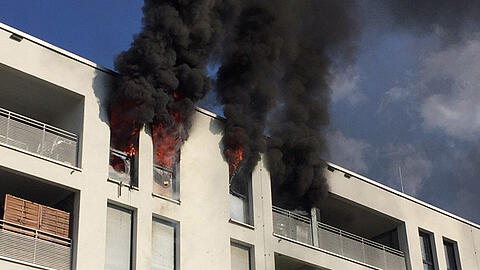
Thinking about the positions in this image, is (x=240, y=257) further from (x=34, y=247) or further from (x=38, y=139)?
(x=38, y=139)

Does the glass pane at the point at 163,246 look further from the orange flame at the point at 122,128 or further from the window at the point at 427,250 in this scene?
the window at the point at 427,250

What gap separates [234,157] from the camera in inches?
1156

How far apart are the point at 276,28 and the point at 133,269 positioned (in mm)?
13387

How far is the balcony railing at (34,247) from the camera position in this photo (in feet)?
74.3

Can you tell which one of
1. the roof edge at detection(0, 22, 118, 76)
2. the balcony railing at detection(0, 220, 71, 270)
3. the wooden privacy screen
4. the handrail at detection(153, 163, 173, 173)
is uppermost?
the roof edge at detection(0, 22, 118, 76)

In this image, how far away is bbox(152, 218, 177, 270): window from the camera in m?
25.8

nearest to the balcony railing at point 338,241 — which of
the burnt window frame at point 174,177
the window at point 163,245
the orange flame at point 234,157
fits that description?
the orange flame at point 234,157

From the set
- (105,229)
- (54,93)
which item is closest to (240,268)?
(105,229)

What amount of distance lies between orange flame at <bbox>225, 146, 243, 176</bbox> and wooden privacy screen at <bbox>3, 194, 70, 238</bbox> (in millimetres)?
6562

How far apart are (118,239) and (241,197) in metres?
5.50

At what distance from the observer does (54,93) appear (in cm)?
2591

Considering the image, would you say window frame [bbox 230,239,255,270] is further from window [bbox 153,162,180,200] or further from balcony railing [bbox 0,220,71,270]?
balcony railing [bbox 0,220,71,270]

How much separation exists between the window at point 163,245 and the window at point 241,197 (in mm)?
2672

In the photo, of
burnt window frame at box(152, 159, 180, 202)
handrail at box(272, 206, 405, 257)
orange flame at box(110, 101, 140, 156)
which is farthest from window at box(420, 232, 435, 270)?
orange flame at box(110, 101, 140, 156)
